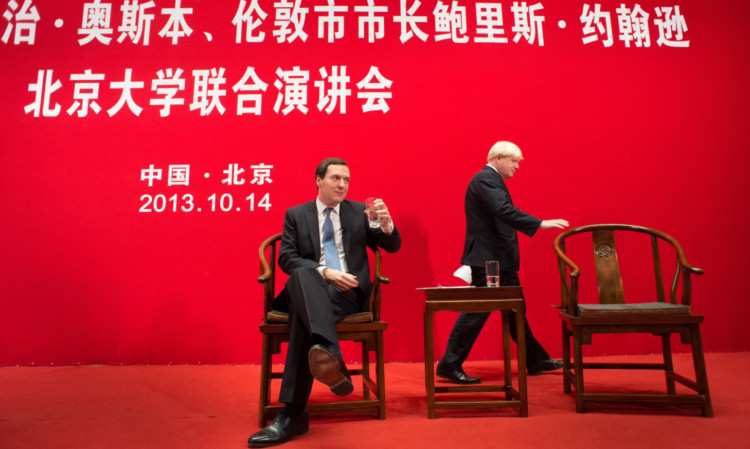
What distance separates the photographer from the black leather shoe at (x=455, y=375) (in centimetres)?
242

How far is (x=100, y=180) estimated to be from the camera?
313cm

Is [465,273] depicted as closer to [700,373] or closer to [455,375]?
[455,375]

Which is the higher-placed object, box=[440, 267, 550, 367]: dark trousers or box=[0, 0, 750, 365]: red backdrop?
box=[0, 0, 750, 365]: red backdrop

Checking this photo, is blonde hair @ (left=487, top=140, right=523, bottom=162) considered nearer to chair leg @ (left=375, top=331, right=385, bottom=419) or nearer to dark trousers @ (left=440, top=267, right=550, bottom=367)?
dark trousers @ (left=440, top=267, right=550, bottom=367)

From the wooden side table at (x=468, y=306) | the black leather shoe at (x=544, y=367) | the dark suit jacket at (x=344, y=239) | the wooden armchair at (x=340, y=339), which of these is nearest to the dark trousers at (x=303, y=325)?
the wooden armchair at (x=340, y=339)

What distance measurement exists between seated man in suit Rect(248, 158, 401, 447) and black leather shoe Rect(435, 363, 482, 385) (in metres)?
0.75

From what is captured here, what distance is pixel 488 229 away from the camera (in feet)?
8.39

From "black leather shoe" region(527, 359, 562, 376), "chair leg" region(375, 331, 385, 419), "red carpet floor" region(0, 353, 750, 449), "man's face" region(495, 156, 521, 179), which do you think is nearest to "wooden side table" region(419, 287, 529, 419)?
"red carpet floor" region(0, 353, 750, 449)

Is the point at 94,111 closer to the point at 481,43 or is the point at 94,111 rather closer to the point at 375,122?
the point at 375,122

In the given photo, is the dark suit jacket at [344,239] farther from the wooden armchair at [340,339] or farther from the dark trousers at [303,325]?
the dark trousers at [303,325]

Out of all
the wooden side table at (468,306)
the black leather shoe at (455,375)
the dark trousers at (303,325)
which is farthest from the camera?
the black leather shoe at (455,375)

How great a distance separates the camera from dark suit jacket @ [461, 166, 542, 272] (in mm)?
2488

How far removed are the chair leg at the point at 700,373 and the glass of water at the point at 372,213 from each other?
1334mm

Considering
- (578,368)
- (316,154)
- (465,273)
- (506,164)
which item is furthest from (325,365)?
(316,154)
